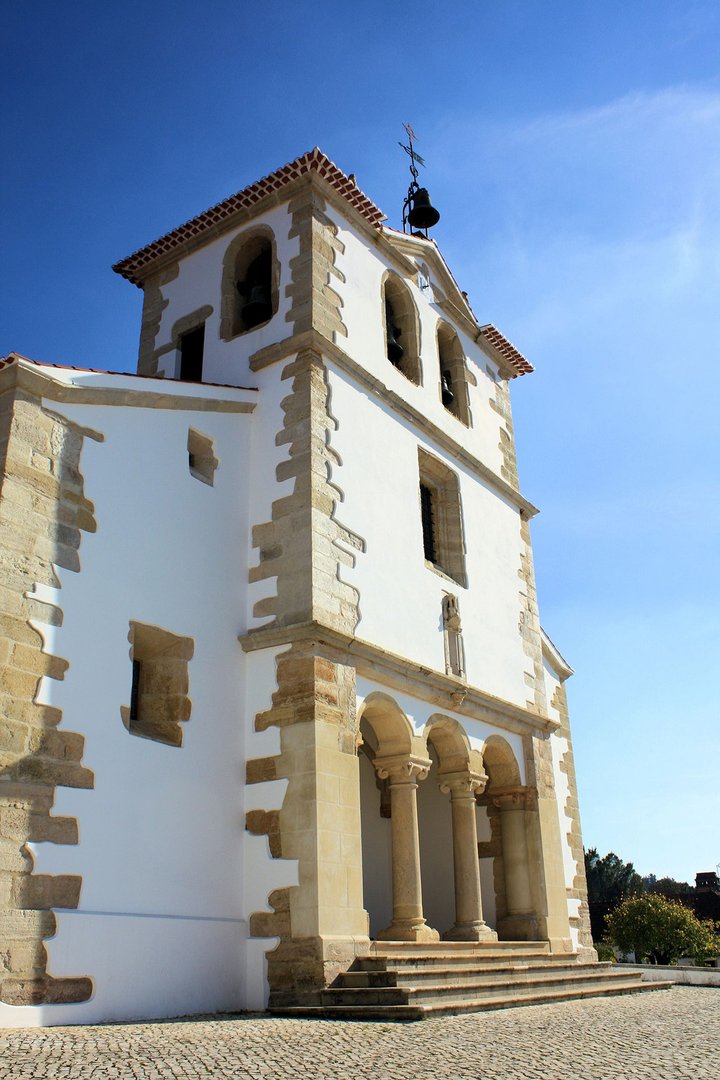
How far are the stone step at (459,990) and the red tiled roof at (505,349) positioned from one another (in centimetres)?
1018

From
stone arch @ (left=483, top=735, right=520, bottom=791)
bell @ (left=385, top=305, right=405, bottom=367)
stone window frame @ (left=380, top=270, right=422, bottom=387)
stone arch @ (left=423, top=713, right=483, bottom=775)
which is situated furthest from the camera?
stone window frame @ (left=380, top=270, right=422, bottom=387)

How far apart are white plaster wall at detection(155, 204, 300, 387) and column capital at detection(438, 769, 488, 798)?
18.0ft

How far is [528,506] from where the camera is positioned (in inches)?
654

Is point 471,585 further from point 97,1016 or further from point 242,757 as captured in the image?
point 97,1016

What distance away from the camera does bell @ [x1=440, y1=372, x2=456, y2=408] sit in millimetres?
15516

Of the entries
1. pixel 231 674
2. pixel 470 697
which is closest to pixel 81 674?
pixel 231 674

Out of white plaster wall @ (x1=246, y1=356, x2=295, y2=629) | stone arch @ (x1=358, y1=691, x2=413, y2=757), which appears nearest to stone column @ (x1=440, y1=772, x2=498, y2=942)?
stone arch @ (x1=358, y1=691, x2=413, y2=757)

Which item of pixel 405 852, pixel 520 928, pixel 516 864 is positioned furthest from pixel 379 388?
pixel 520 928

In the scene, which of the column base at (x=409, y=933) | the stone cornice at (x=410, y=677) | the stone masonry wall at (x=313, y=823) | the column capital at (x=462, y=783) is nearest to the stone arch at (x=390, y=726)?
the stone cornice at (x=410, y=677)

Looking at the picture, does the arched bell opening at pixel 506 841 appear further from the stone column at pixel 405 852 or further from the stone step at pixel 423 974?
the stone step at pixel 423 974

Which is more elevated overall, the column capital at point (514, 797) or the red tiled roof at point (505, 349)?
the red tiled roof at point (505, 349)

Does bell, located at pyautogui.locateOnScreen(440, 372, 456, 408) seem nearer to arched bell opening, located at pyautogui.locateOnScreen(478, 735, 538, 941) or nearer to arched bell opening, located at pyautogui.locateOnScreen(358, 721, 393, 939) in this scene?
arched bell opening, located at pyautogui.locateOnScreen(358, 721, 393, 939)

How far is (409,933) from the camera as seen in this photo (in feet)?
35.1

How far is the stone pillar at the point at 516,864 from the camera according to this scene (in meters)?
13.1
